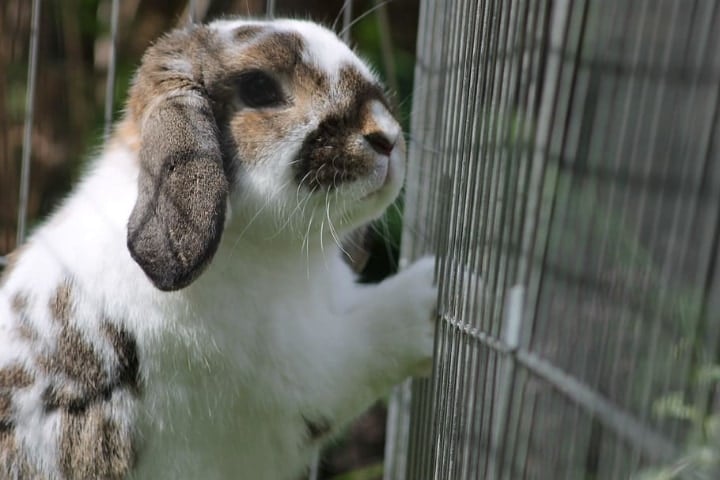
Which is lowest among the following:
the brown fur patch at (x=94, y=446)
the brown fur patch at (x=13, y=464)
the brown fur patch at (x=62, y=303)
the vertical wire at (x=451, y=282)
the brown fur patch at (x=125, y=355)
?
the brown fur patch at (x=13, y=464)

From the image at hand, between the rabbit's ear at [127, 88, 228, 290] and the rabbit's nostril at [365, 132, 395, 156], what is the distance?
27cm

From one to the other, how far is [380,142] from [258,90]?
0.27 meters

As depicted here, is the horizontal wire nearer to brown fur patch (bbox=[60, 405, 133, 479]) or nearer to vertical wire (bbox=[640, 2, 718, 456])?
vertical wire (bbox=[640, 2, 718, 456])

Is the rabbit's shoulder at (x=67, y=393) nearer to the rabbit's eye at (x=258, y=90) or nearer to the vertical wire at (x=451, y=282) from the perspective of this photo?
the rabbit's eye at (x=258, y=90)

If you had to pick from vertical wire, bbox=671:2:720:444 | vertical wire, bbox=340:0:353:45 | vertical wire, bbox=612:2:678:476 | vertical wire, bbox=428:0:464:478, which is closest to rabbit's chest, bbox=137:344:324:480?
vertical wire, bbox=428:0:464:478

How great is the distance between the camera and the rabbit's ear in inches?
61.9

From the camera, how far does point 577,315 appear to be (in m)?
0.94

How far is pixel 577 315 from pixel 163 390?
1.02 m

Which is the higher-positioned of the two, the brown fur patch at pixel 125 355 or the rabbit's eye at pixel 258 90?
the rabbit's eye at pixel 258 90

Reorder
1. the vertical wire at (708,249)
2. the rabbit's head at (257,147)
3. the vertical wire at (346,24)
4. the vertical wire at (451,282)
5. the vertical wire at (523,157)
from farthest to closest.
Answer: the vertical wire at (346,24) → the rabbit's head at (257,147) → the vertical wire at (451,282) → the vertical wire at (523,157) → the vertical wire at (708,249)

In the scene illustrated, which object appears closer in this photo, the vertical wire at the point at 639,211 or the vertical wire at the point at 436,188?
the vertical wire at the point at 639,211

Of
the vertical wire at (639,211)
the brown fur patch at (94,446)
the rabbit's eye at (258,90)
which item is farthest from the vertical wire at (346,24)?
the vertical wire at (639,211)

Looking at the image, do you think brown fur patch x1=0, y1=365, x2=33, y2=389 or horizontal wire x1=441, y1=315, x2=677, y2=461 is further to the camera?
brown fur patch x1=0, y1=365, x2=33, y2=389

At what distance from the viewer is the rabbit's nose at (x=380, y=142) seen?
1693mm
